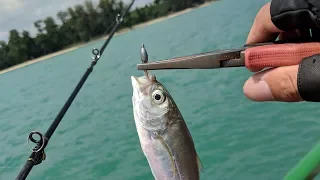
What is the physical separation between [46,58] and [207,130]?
77187 mm

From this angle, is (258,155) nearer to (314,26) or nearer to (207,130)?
(207,130)

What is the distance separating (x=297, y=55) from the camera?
62.4 inches

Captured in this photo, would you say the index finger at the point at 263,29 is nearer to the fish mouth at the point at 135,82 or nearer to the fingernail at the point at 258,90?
the fingernail at the point at 258,90

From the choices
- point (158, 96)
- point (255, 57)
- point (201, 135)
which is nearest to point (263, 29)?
point (255, 57)

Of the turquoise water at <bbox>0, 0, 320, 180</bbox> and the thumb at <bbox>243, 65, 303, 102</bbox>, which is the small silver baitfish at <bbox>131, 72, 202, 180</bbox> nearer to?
the thumb at <bbox>243, 65, 303, 102</bbox>

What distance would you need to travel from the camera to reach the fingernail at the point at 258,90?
168 cm

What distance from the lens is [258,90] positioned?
1.71 m

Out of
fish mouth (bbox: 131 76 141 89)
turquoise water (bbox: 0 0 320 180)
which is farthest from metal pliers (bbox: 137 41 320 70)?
turquoise water (bbox: 0 0 320 180)

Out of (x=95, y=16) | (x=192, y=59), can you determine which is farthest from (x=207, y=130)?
(x=95, y=16)

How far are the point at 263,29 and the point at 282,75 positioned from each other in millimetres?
319

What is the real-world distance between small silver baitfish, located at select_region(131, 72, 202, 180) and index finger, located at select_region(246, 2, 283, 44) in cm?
52

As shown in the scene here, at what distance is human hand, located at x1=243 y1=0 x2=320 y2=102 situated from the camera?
1.50 metres

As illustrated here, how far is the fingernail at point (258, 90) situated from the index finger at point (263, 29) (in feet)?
0.77

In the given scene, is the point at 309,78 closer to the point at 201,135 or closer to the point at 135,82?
the point at 135,82
